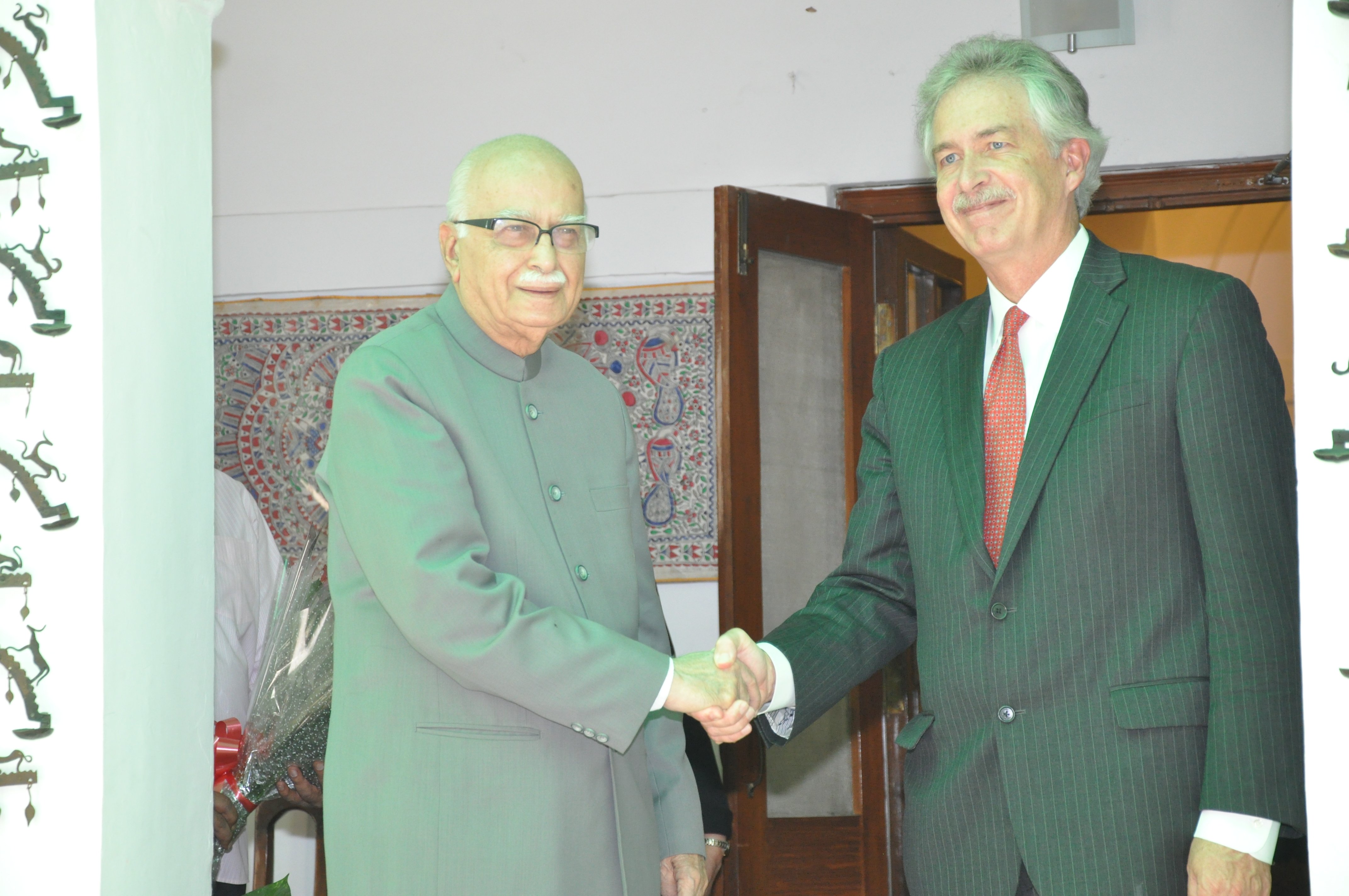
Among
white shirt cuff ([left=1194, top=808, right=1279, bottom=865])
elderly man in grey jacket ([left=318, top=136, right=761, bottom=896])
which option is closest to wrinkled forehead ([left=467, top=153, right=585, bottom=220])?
elderly man in grey jacket ([left=318, top=136, right=761, bottom=896])

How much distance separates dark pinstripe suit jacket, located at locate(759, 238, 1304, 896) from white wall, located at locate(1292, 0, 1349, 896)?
0.74 feet

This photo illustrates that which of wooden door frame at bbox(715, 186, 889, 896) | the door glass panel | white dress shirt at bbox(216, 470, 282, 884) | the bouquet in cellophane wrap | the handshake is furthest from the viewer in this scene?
the door glass panel

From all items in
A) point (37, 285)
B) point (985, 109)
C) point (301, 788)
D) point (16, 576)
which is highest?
point (985, 109)

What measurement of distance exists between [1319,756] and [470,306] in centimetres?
128

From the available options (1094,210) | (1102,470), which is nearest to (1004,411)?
(1102,470)

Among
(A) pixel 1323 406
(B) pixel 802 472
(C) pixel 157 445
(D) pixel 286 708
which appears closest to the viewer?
(A) pixel 1323 406

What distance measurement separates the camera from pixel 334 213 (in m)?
4.17

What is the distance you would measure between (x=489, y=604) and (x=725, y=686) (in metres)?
0.47

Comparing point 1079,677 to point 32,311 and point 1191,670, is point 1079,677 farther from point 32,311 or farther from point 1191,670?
point 32,311

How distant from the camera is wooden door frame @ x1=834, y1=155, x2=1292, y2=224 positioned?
12.2ft

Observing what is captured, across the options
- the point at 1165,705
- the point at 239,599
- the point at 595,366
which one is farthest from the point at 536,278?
the point at 595,366

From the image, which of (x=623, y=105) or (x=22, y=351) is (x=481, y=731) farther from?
(x=623, y=105)

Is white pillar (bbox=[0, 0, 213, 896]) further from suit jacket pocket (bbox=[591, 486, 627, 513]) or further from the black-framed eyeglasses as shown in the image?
suit jacket pocket (bbox=[591, 486, 627, 513])

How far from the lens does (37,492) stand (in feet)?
4.75
